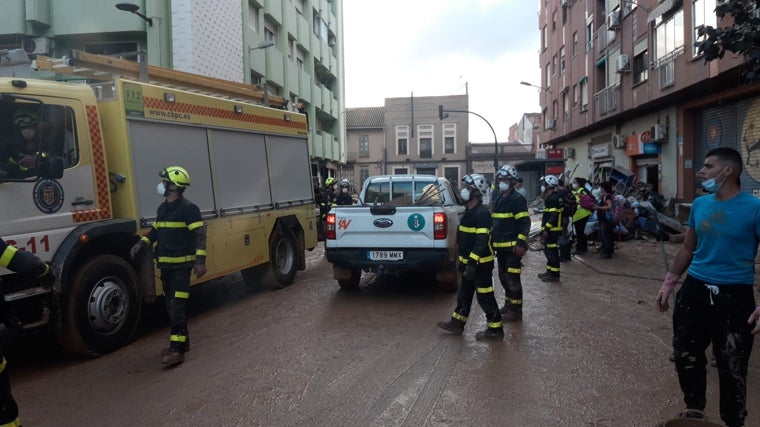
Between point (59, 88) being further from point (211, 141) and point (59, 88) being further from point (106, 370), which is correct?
point (106, 370)

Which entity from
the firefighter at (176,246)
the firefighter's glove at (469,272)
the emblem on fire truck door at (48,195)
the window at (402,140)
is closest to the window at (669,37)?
the firefighter's glove at (469,272)

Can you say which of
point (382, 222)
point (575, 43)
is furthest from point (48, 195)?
point (575, 43)

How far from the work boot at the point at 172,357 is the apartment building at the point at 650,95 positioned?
12.9 m

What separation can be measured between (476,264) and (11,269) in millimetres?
4000

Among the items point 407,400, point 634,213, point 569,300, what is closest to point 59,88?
point 407,400

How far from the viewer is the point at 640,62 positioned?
795 inches

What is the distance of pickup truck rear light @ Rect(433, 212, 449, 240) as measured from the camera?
7.34 metres

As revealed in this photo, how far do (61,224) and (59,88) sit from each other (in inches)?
52.8

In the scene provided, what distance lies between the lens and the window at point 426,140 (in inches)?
2124

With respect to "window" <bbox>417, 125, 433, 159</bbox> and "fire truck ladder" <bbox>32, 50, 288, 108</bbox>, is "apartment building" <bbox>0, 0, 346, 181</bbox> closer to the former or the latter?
"fire truck ladder" <bbox>32, 50, 288, 108</bbox>

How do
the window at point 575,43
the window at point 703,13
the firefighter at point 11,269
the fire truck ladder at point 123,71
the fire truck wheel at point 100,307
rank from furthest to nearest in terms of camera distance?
the window at point 575,43
the window at point 703,13
the fire truck ladder at point 123,71
the fire truck wheel at point 100,307
the firefighter at point 11,269

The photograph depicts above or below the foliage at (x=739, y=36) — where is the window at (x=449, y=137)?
above

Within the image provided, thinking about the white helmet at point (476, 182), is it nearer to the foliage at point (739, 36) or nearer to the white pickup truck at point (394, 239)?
the white pickup truck at point (394, 239)

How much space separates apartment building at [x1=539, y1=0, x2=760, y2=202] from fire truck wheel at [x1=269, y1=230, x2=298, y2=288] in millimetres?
10566
